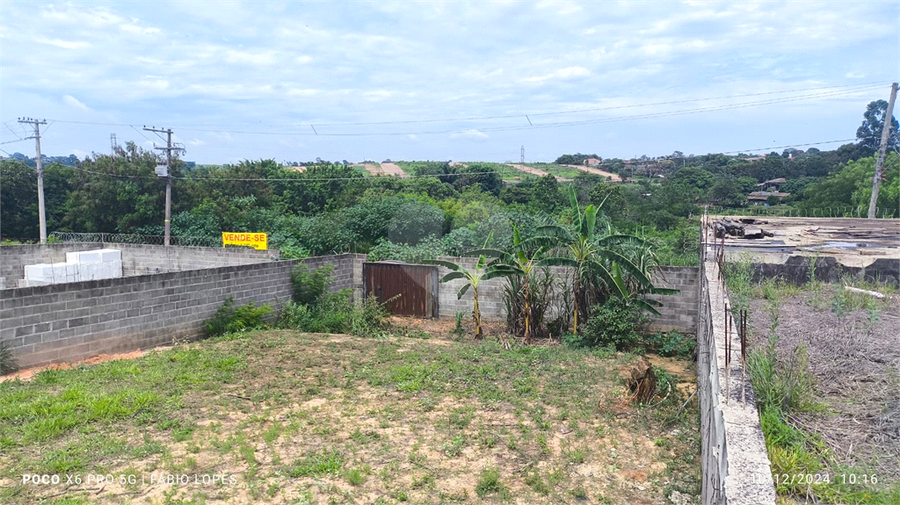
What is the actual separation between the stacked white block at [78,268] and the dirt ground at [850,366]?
14.1m

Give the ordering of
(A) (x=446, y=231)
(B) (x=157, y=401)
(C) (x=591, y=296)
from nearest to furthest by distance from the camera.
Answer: (B) (x=157, y=401) → (C) (x=591, y=296) → (A) (x=446, y=231)

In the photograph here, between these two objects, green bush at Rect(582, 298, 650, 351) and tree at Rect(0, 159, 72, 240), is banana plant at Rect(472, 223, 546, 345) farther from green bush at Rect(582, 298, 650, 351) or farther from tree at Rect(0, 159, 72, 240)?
tree at Rect(0, 159, 72, 240)

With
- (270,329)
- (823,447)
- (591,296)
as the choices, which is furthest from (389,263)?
(823,447)

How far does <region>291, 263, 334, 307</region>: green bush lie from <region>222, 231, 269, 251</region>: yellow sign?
9002 millimetres

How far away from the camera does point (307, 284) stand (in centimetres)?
1129

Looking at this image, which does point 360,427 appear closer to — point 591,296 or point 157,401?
Answer: point 157,401

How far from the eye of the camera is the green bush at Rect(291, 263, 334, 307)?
11.2 meters

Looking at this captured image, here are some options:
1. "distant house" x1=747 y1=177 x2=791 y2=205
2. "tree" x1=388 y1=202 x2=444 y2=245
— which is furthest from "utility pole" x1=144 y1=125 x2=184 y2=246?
"distant house" x1=747 y1=177 x2=791 y2=205

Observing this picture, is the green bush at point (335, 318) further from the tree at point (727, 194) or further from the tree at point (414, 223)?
the tree at point (727, 194)

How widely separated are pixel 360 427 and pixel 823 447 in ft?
12.8

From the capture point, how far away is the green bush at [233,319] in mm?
9664

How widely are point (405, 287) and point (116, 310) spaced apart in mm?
5540

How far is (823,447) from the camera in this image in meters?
2.66
